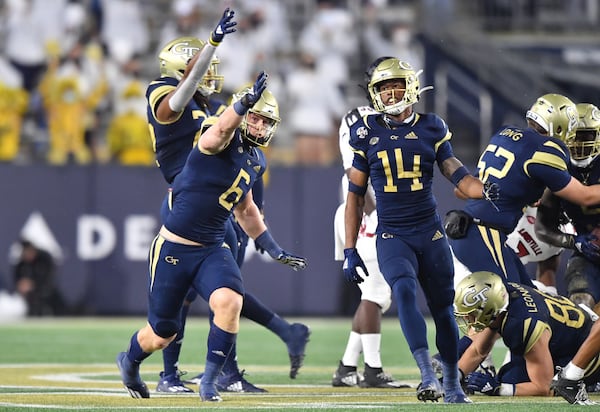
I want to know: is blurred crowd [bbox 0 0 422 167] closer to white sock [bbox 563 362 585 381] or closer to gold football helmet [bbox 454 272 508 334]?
gold football helmet [bbox 454 272 508 334]

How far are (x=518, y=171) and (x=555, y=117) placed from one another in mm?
538

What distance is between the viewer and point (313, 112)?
18078 mm

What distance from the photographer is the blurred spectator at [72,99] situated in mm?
17609

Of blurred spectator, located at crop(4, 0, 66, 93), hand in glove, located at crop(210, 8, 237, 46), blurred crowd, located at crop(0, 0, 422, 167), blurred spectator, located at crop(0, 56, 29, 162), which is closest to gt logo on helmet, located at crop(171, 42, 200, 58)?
hand in glove, located at crop(210, 8, 237, 46)

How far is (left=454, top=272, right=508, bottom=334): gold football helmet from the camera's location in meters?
8.12

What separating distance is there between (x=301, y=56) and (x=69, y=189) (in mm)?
4124

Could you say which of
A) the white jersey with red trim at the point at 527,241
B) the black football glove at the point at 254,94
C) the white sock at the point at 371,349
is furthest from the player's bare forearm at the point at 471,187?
the white jersey with red trim at the point at 527,241

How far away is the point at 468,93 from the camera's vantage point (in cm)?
1828

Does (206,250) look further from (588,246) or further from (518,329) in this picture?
(588,246)

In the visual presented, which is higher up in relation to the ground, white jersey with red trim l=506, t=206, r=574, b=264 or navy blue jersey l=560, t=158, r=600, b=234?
navy blue jersey l=560, t=158, r=600, b=234

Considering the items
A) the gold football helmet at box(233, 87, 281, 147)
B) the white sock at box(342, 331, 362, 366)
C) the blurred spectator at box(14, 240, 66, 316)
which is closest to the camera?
the gold football helmet at box(233, 87, 281, 147)

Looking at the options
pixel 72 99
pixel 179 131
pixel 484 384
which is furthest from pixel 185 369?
pixel 72 99

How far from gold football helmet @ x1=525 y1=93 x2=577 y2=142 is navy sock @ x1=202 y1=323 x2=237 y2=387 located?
250 centimetres

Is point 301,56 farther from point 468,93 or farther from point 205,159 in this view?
point 205,159
